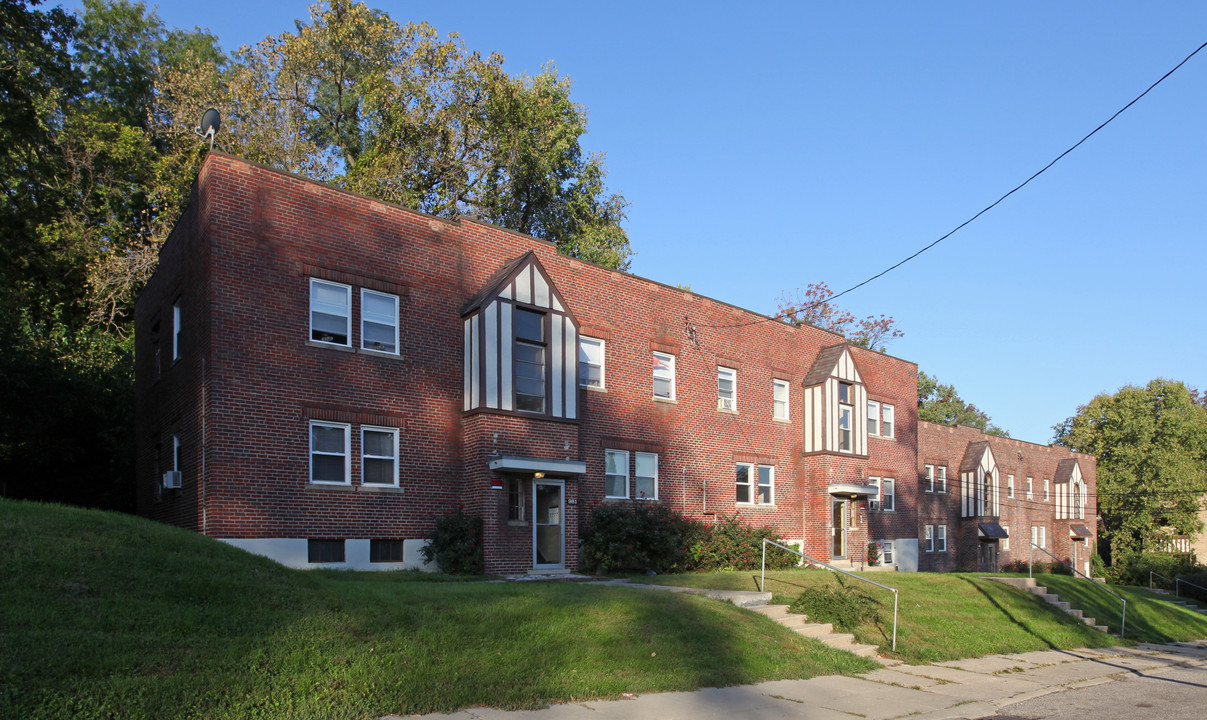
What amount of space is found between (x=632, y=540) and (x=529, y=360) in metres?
5.04

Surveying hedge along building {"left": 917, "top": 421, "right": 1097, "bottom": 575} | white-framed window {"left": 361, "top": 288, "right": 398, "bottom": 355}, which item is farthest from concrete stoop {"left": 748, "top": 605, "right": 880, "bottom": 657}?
hedge along building {"left": 917, "top": 421, "right": 1097, "bottom": 575}

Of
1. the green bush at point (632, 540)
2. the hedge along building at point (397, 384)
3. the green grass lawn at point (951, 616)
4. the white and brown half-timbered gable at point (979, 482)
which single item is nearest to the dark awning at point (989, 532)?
the white and brown half-timbered gable at point (979, 482)

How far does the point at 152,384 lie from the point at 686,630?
15.3 m

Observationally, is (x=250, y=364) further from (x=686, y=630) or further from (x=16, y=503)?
(x=686, y=630)

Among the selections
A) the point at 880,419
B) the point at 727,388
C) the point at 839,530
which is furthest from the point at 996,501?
the point at 727,388

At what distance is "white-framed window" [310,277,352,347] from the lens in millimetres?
17906

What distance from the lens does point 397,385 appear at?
1881cm

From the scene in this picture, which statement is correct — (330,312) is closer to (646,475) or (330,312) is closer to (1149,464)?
(646,475)

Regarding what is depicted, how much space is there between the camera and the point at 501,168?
35.8 meters

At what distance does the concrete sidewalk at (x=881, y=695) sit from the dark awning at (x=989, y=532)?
81.9 feet

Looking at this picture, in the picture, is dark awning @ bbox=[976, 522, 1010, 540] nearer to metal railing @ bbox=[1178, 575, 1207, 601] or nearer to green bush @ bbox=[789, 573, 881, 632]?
metal railing @ bbox=[1178, 575, 1207, 601]

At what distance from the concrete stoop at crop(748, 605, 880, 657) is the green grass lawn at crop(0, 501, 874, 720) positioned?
28.6 inches

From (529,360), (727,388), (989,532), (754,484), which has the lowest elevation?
(989,532)

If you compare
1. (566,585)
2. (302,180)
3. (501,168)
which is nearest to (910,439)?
(501,168)
